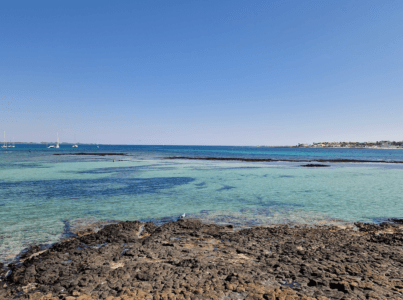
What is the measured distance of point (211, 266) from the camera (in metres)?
7.42

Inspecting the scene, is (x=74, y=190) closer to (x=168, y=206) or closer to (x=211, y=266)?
(x=168, y=206)

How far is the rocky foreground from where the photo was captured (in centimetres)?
607

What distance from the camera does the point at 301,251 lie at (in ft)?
28.8

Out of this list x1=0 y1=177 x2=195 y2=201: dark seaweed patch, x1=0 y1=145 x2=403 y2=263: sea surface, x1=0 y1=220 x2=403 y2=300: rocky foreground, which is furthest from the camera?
x1=0 y1=177 x2=195 y2=201: dark seaweed patch

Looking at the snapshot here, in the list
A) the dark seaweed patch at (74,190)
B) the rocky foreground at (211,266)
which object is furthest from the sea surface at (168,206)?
the rocky foreground at (211,266)

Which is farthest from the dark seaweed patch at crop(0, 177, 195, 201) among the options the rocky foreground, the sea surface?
the rocky foreground

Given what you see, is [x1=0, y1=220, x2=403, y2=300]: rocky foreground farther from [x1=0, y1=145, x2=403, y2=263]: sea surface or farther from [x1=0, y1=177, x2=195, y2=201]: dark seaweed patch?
[x1=0, y1=177, x2=195, y2=201]: dark seaweed patch

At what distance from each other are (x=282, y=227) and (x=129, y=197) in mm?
11656

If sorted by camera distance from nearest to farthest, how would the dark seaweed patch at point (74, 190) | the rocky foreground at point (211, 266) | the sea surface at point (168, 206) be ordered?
the rocky foreground at point (211, 266) → the sea surface at point (168, 206) → the dark seaweed patch at point (74, 190)

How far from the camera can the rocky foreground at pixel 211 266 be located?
6.07 metres

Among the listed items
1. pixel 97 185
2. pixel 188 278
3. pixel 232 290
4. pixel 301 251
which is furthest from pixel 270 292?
pixel 97 185

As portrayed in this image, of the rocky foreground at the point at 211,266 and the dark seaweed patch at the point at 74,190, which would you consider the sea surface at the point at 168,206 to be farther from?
the rocky foreground at the point at 211,266

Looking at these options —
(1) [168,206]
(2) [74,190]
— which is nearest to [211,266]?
(1) [168,206]

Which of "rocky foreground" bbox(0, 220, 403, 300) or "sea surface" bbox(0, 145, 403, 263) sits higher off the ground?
"rocky foreground" bbox(0, 220, 403, 300)
